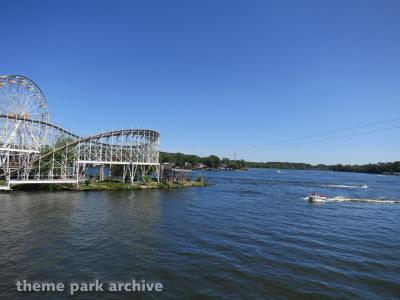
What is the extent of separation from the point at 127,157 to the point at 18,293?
211 feet

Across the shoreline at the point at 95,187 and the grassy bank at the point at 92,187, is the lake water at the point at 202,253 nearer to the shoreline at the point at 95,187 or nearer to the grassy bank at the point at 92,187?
the shoreline at the point at 95,187

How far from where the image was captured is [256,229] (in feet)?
102

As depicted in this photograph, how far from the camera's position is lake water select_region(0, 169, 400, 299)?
667 inches

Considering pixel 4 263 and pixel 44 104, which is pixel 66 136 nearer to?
pixel 44 104

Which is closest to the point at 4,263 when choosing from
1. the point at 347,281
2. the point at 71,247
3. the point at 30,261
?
the point at 30,261

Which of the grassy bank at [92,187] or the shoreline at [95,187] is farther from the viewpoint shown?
the grassy bank at [92,187]

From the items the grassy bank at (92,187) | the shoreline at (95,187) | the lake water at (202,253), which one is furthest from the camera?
the grassy bank at (92,187)

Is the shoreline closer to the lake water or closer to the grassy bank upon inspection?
the grassy bank

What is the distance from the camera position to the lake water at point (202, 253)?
55.6ft

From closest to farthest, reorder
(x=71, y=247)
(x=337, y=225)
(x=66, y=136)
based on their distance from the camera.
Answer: (x=71, y=247) < (x=337, y=225) < (x=66, y=136)

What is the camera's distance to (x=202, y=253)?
22344 millimetres

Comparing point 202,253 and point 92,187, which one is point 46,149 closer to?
point 92,187

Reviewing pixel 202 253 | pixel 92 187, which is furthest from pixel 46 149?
pixel 202 253

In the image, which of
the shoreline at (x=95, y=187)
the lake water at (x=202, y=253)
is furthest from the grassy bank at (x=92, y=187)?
the lake water at (x=202, y=253)
